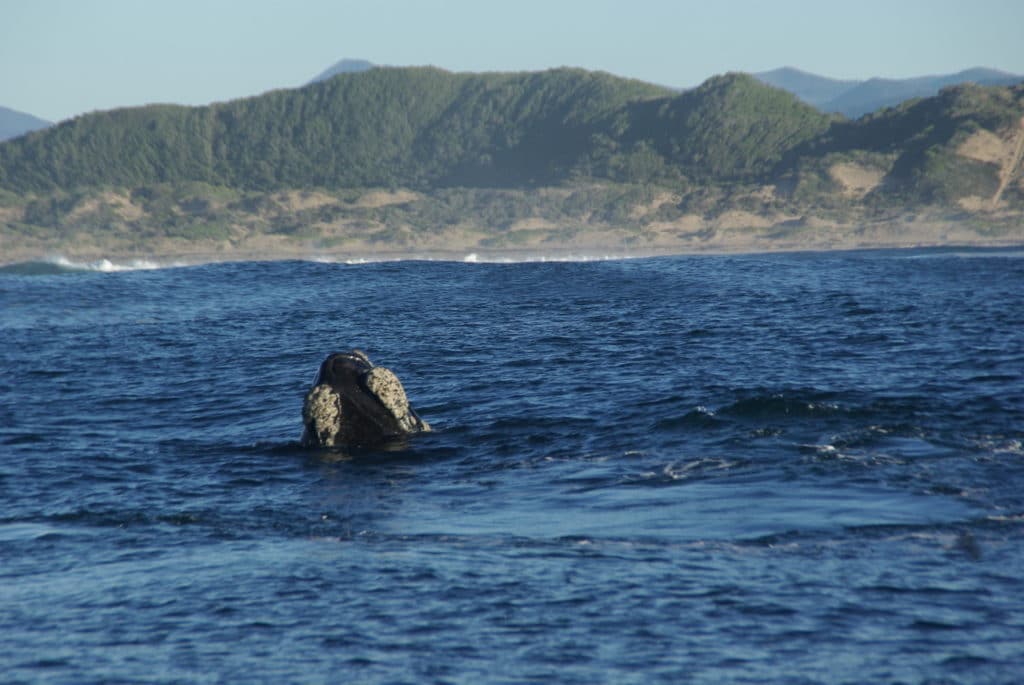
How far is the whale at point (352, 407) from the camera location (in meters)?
16.9

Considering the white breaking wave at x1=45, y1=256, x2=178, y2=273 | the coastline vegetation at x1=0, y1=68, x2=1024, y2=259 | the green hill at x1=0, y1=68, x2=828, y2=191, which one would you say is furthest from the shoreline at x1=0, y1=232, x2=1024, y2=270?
the green hill at x1=0, y1=68, x2=828, y2=191

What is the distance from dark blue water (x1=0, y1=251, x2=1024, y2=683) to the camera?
9070 mm

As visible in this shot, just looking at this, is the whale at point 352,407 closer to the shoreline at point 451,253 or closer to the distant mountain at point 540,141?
the shoreline at point 451,253

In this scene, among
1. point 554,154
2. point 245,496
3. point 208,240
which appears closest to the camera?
point 245,496

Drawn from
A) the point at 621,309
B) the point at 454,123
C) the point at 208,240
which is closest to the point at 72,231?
the point at 208,240

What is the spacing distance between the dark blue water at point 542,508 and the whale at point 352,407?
1.91 feet

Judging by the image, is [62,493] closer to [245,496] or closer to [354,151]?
[245,496]

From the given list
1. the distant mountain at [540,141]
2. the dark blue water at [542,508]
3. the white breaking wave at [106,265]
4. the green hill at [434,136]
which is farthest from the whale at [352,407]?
the green hill at [434,136]

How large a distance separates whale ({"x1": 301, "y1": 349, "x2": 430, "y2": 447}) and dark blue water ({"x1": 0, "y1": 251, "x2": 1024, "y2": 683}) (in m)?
0.58

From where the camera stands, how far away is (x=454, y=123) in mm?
150375

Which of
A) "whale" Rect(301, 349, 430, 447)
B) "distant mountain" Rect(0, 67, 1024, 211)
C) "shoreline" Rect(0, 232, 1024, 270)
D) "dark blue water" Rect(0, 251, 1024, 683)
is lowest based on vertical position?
"shoreline" Rect(0, 232, 1024, 270)

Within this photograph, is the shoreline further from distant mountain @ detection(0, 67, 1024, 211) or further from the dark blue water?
the dark blue water

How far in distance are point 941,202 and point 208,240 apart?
6924 centimetres

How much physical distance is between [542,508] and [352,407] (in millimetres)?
4737
